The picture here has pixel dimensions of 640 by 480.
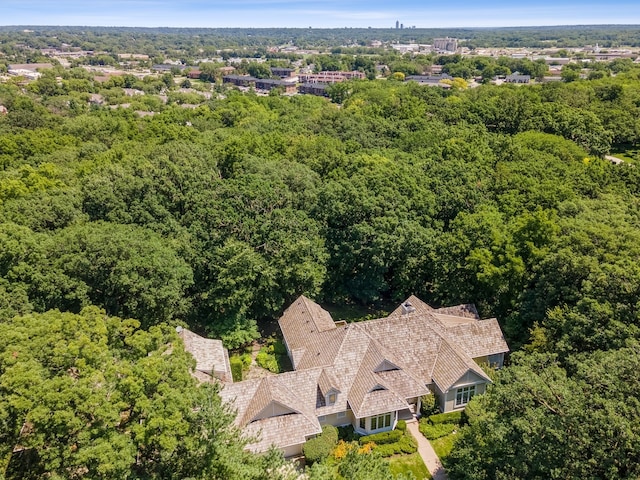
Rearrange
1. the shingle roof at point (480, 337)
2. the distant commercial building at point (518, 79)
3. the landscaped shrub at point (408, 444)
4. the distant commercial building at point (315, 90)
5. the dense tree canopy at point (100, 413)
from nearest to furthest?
the dense tree canopy at point (100, 413)
the landscaped shrub at point (408, 444)
the shingle roof at point (480, 337)
the distant commercial building at point (315, 90)
the distant commercial building at point (518, 79)

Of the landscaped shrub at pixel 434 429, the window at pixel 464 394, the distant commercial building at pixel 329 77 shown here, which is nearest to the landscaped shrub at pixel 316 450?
the landscaped shrub at pixel 434 429

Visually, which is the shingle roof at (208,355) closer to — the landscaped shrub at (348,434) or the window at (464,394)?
the landscaped shrub at (348,434)

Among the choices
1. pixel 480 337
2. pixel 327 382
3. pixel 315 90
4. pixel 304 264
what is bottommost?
pixel 327 382

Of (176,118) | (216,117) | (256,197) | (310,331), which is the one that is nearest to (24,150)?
(176,118)

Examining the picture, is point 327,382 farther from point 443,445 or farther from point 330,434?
point 443,445

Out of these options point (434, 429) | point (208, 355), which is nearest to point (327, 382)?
point (434, 429)

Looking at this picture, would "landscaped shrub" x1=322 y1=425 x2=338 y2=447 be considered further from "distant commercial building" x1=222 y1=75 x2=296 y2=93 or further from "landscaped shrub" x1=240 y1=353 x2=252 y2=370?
"distant commercial building" x1=222 y1=75 x2=296 y2=93

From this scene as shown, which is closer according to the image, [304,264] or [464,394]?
[464,394]
